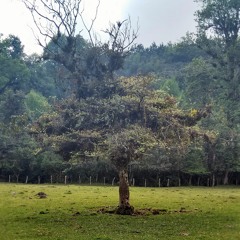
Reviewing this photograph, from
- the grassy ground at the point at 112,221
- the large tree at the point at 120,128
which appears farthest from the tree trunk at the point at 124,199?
the grassy ground at the point at 112,221

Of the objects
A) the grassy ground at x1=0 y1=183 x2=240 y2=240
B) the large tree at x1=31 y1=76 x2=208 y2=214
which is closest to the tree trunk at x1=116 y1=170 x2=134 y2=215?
the large tree at x1=31 y1=76 x2=208 y2=214

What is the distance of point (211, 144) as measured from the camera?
57.7 meters

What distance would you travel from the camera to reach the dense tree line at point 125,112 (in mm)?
26188

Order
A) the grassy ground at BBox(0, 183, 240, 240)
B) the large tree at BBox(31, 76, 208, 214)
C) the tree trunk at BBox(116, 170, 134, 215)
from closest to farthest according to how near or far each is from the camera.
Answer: the grassy ground at BBox(0, 183, 240, 240), the tree trunk at BBox(116, 170, 134, 215), the large tree at BBox(31, 76, 208, 214)

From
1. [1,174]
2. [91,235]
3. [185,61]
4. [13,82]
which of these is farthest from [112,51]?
[185,61]

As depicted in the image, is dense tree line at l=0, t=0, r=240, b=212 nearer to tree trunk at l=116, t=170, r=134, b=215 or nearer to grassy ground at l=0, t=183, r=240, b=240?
tree trunk at l=116, t=170, r=134, b=215

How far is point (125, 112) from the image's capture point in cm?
2608

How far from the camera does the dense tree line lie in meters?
26.2

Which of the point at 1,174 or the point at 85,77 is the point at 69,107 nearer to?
the point at 85,77

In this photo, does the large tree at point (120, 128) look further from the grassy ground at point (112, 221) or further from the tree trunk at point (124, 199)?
the grassy ground at point (112, 221)

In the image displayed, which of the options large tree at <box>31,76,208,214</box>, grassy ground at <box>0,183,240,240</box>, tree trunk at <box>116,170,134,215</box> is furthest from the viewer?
large tree at <box>31,76,208,214</box>

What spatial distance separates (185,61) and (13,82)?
141 ft

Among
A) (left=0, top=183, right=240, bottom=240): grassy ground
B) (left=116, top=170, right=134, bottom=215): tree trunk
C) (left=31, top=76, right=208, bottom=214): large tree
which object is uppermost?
(left=31, top=76, right=208, bottom=214): large tree

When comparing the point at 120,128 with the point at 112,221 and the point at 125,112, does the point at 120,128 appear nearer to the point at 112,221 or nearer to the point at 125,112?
the point at 125,112
